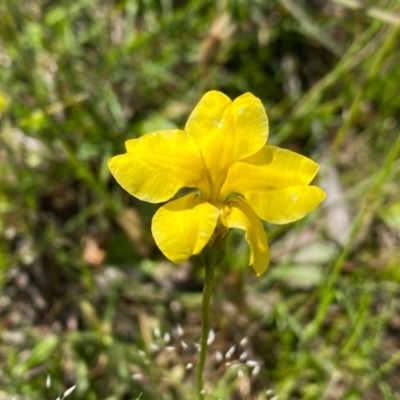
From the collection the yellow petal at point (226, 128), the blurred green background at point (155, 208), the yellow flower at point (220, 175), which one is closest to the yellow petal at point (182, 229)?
the yellow flower at point (220, 175)

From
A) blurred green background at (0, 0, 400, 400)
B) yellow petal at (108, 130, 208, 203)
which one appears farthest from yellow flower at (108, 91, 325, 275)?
blurred green background at (0, 0, 400, 400)

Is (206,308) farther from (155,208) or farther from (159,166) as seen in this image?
(155,208)

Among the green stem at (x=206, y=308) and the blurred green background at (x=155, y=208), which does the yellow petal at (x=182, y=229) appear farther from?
the blurred green background at (x=155, y=208)

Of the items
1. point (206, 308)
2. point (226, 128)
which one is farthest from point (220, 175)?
point (206, 308)

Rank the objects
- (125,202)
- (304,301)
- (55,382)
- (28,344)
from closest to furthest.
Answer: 1. (55,382)
2. (28,344)
3. (304,301)
4. (125,202)

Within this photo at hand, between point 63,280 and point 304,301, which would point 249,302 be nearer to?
point 304,301

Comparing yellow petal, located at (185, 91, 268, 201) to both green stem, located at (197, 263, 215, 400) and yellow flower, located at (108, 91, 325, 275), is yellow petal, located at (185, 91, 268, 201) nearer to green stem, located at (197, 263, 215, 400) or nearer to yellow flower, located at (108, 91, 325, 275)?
yellow flower, located at (108, 91, 325, 275)

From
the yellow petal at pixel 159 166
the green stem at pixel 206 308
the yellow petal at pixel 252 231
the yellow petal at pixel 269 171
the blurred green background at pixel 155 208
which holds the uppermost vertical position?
the yellow petal at pixel 159 166

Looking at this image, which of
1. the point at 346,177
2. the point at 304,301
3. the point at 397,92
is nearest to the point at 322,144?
the point at 346,177
